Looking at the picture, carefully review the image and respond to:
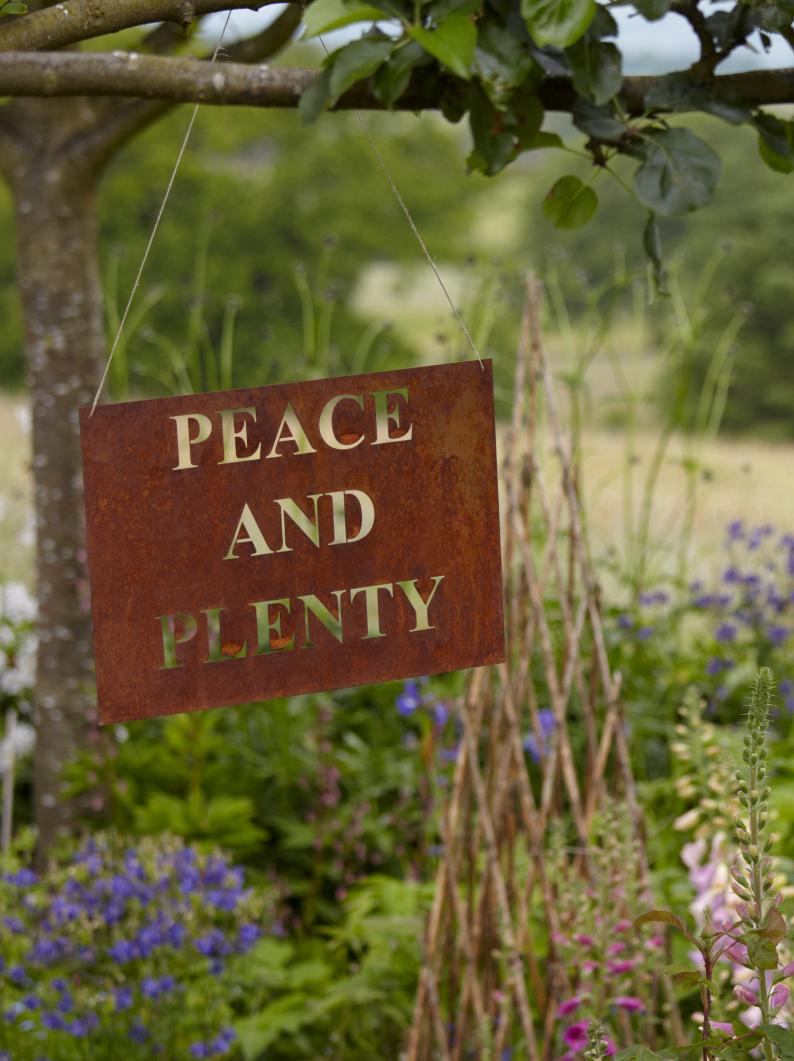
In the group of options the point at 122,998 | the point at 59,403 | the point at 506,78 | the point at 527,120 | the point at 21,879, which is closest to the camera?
the point at 506,78

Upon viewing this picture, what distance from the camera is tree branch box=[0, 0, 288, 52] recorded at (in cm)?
111

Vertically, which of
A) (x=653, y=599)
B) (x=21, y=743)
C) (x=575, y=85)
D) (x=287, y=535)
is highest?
(x=575, y=85)

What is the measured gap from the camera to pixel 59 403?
3025 mm

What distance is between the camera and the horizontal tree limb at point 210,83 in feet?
4.48

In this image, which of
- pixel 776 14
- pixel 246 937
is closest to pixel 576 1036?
pixel 246 937

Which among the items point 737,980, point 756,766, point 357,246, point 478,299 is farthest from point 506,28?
point 357,246

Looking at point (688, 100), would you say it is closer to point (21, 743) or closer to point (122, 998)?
point (122, 998)

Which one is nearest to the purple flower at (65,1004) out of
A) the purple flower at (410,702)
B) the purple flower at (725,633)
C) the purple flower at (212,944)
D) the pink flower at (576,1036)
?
the purple flower at (212,944)

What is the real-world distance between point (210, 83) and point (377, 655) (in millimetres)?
737

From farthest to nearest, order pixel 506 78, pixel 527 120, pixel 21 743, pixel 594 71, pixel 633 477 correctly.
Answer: pixel 633 477, pixel 21 743, pixel 527 120, pixel 594 71, pixel 506 78

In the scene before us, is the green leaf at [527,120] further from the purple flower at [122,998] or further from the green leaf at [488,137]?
the purple flower at [122,998]

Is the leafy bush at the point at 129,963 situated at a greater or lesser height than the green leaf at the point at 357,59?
lesser

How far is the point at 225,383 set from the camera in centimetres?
371

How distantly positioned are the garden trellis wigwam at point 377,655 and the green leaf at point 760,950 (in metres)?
0.02
